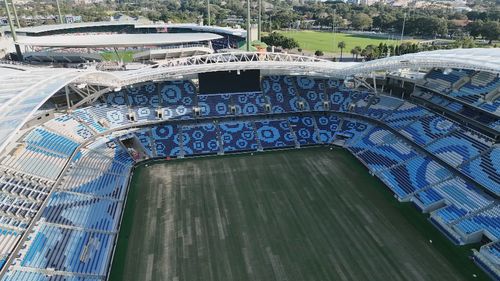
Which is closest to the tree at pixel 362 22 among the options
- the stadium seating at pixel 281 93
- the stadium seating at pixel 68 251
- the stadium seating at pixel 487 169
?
the stadium seating at pixel 281 93

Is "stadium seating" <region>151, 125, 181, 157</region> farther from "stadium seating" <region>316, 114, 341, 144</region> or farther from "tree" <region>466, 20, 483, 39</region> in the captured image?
"tree" <region>466, 20, 483, 39</region>

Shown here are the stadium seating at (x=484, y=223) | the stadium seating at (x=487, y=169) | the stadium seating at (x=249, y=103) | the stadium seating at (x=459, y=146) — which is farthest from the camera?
the stadium seating at (x=249, y=103)

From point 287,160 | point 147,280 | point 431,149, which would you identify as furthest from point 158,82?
point 431,149

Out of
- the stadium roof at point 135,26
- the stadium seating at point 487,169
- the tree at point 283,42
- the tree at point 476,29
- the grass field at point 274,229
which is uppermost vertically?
the stadium roof at point 135,26

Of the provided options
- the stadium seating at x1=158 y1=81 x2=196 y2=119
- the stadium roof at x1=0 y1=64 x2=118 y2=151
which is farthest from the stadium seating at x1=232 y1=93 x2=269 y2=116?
the stadium roof at x1=0 y1=64 x2=118 y2=151

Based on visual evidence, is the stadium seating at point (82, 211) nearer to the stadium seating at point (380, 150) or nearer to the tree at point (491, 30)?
the stadium seating at point (380, 150)

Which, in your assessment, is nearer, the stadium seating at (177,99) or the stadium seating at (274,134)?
the stadium seating at (274,134)

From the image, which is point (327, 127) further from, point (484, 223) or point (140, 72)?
point (140, 72)
